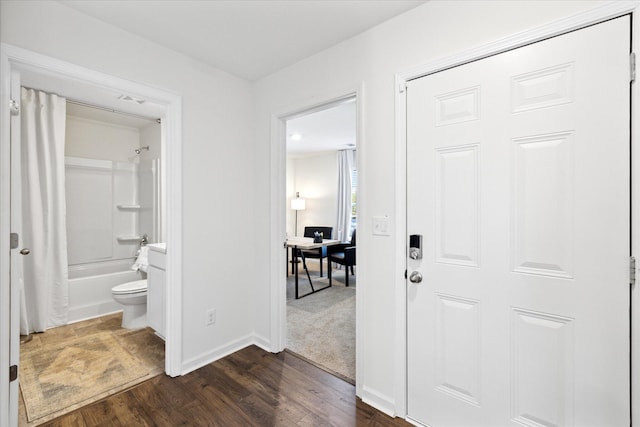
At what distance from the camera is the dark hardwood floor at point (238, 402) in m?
1.71

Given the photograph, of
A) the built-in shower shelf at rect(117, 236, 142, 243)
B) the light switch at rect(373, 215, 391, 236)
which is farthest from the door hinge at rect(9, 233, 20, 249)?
the built-in shower shelf at rect(117, 236, 142, 243)

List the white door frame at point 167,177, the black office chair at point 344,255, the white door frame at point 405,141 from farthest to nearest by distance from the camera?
1. the black office chair at point 344,255
2. the white door frame at point 167,177
3. the white door frame at point 405,141

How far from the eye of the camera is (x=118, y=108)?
131 inches

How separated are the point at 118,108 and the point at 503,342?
411 centimetres

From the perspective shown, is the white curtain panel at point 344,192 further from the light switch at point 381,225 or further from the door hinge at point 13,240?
the door hinge at point 13,240

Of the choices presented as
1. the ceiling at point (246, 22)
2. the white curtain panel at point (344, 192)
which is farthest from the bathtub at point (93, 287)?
the white curtain panel at point (344, 192)

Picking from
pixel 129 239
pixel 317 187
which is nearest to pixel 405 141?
pixel 129 239

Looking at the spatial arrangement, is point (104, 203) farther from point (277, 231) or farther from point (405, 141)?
point (405, 141)

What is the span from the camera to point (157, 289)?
2734 millimetres

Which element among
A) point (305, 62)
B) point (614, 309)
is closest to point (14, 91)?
point (305, 62)

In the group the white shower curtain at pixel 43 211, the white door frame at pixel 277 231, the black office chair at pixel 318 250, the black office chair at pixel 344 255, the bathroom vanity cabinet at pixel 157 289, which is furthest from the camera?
the black office chair at pixel 318 250

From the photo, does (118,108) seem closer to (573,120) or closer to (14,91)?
(14,91)

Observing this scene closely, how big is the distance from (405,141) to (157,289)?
251 cm

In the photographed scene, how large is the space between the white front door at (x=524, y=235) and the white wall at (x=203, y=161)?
1505 millimetres
